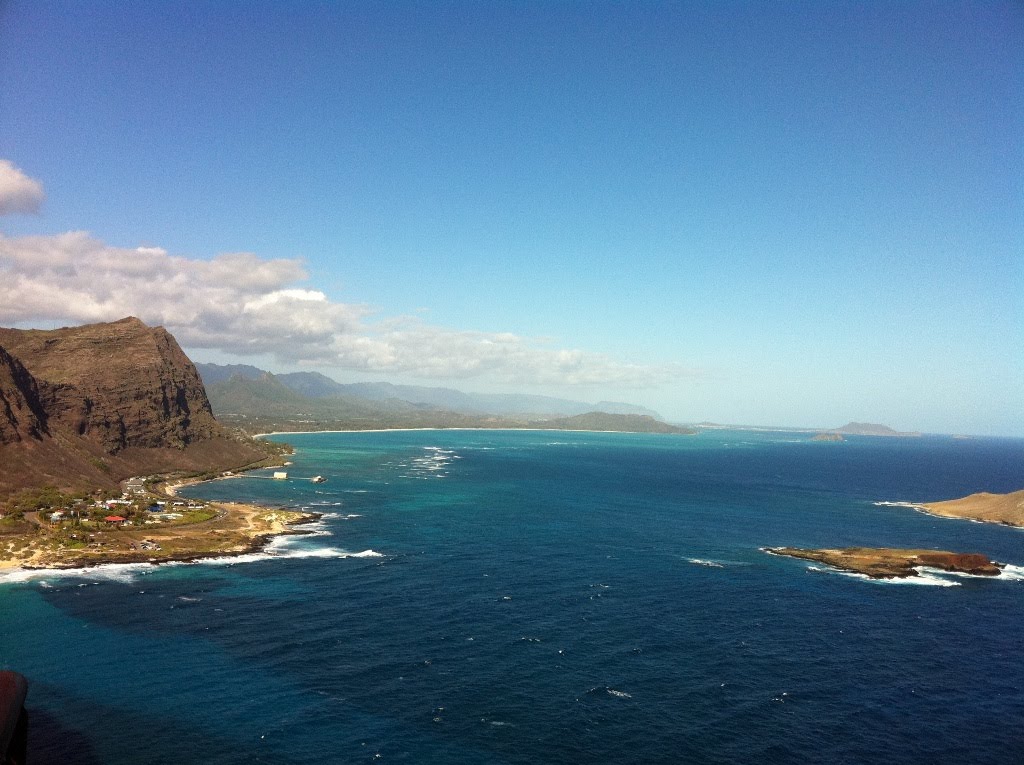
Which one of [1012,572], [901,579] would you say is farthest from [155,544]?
[1012,572]

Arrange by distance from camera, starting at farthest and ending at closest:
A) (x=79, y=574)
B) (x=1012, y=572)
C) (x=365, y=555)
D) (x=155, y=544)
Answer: (x=1012, y=572) < (x=155, y=544) < (x=365, y=555) < (x=79, y=574)

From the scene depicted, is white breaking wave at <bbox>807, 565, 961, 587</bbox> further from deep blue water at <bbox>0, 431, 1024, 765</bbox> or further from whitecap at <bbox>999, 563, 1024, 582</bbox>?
whitecap at <bbox>999, 563, 1024, 582</bbox>

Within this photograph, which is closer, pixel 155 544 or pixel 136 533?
pixel 155 544

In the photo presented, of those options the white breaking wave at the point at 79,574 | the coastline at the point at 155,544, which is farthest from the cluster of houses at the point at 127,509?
the white breaking wave at the point at 79,574

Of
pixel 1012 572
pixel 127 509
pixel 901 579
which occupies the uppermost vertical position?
pixel 127 509

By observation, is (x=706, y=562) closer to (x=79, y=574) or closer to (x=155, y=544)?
(x=155, y=544)

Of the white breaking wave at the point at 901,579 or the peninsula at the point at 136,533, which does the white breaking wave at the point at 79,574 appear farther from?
the white breaking wave at the point at 901,579

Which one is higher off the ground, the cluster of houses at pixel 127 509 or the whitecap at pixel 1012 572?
the cluster of houses at pixel 127 509
